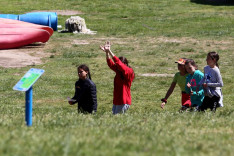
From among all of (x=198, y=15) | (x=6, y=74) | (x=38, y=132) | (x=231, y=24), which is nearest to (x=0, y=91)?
(x=6, y=74)

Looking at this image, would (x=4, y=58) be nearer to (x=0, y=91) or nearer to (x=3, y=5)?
(x=0, y=91)

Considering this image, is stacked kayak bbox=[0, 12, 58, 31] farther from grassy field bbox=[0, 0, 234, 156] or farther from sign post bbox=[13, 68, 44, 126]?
sign post bbox=[13, 68, 44, 126]

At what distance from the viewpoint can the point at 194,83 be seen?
982 cm

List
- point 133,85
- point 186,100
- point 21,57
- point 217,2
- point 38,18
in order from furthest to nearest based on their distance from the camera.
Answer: point 217,2 → point 38,18 → point 21,57 → point 133,85 → point 186,100

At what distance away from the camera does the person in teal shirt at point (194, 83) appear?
9.81 metres

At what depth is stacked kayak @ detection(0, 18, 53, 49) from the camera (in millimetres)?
21656

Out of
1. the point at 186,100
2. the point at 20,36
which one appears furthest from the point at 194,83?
the point at 20,36

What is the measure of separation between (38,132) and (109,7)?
32.7 metres

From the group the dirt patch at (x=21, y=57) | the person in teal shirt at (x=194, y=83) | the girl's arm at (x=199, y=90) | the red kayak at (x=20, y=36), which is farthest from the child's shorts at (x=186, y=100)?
the red kayak at (x=20, y=36)

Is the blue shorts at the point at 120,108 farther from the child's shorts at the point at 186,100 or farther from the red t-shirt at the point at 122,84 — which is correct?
the child's shorts at the point at 186,100

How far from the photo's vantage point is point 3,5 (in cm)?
3853

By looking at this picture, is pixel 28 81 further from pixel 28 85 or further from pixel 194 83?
pixel 194 83

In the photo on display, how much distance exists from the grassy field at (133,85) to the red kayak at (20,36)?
0.70 metres

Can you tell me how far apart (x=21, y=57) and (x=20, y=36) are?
205 cm
